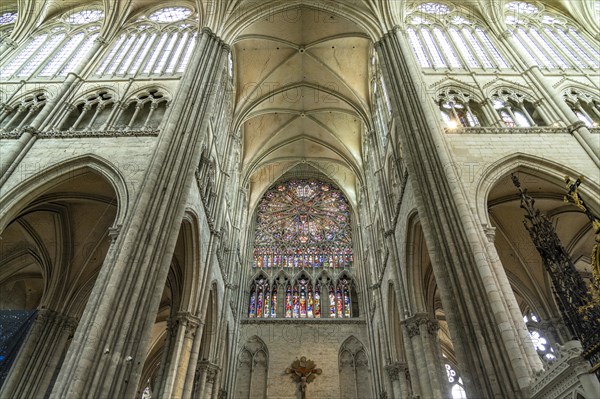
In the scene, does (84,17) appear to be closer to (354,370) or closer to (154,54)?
(154,54)

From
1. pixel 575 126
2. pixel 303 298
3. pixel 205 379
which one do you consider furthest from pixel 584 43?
pixel 205 379

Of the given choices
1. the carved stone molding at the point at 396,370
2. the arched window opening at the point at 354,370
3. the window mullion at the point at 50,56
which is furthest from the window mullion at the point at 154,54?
the arched window opening at the point at 354,370

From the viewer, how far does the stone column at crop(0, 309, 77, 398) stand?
12.5 meters

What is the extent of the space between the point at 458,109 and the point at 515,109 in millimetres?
1903

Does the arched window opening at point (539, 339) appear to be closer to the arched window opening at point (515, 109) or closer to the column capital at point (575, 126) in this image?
the column capital at point (575, 126)

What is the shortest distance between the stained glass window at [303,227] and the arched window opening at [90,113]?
13.1m

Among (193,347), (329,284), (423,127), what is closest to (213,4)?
(423,127)

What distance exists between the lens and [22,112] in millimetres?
14094

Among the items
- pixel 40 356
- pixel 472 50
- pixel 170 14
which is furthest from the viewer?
pixel 170 14

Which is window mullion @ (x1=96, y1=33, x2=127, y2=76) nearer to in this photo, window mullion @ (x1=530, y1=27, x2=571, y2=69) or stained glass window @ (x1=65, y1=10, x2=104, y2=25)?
stained glass window @ (x1=65, y1=10, x2=104, y2=25)

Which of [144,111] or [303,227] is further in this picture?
[303,227]

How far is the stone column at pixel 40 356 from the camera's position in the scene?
12.5 m

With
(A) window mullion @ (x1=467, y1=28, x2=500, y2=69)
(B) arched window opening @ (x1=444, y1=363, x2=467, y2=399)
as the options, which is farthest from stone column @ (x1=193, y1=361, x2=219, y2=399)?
(A) window mullion @ (x1=467, y1=28, x2=500, y2=69)

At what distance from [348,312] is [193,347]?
11821 mm
